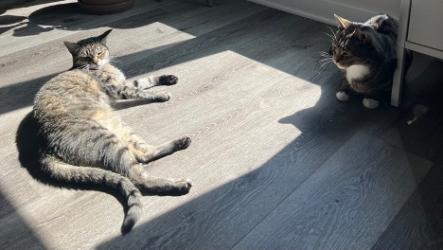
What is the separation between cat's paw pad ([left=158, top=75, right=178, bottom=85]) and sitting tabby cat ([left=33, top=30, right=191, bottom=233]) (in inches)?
8.8

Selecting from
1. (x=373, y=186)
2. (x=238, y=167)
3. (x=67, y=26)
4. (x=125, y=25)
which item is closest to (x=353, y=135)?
(x=373, y=186)

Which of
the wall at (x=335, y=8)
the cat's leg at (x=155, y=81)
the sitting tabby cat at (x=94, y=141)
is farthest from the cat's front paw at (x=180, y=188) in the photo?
the wall at (x=335, y=8)

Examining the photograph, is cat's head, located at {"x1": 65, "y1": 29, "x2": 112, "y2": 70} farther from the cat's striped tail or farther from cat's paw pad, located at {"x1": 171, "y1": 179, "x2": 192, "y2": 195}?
cat's paw pad, located at {"x1": 171, "y1": 179, "x2": 192, "y2": 195}

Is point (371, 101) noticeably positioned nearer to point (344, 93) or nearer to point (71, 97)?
point (344, 93)

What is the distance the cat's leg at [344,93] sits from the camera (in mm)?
2016

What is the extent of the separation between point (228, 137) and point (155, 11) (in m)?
1.74

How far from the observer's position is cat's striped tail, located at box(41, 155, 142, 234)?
151 centimetres

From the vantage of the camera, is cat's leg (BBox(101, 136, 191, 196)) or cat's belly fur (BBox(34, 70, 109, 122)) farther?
cat's belly fur (BBox(34, 70, 109, 122))

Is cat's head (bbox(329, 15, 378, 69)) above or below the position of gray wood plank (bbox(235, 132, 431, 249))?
above

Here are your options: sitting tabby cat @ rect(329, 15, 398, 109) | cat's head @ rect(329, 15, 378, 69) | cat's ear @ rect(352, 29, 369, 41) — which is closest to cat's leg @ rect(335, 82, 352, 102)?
sitting tabby cat @ rect(329, 15, 398, 109)

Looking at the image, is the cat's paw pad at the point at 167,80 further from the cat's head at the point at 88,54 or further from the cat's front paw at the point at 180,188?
the cat's front paw at the point at 180,188

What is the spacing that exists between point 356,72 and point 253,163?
662mm

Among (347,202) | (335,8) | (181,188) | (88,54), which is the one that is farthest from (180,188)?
(335,8)

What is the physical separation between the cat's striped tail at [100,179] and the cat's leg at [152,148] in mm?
190
